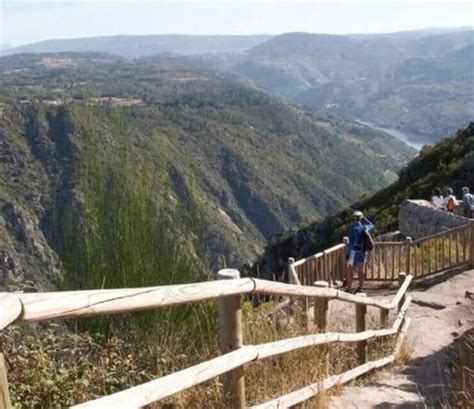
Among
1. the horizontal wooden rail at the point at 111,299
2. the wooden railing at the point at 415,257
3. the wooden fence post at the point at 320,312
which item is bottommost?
the wooden railing at the point at 415,257

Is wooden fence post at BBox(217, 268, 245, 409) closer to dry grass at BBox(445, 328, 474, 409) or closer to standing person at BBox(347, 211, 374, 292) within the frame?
dry grass at BBox(445, 328, 474, 409)

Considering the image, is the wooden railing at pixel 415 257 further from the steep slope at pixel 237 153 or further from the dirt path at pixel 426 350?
the steep slope at pixel 237 153

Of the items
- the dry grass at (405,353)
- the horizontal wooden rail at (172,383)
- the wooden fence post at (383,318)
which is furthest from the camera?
the wooden fence post at (383,318)

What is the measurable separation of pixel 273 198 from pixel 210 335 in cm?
8938

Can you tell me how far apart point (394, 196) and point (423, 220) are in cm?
1478

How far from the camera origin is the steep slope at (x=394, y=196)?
25.4 m

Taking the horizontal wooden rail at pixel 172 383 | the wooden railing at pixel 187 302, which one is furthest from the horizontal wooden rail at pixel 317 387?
the horizontal wooden rail at pixel 172 383

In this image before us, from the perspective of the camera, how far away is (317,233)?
103 ft

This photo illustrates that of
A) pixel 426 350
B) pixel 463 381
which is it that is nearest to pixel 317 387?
pixel 463 381

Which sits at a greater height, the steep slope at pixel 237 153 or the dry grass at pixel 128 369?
the dry grass at pixel 128 369

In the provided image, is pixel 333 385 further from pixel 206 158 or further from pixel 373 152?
pixel 373 152

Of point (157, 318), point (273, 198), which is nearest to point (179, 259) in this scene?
point (157, 318)

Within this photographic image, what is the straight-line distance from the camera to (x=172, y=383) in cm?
241

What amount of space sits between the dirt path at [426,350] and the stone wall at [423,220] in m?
3.46
